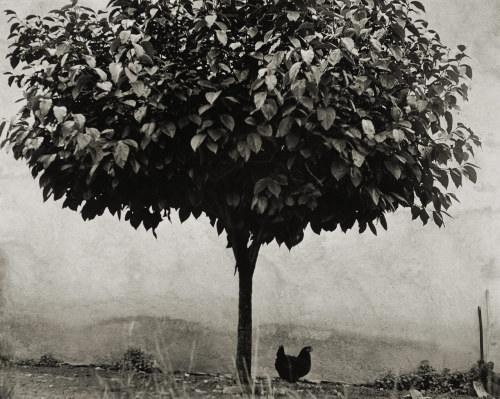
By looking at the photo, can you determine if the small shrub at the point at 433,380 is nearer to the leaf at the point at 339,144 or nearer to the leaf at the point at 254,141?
the leaf at the point at 339,144

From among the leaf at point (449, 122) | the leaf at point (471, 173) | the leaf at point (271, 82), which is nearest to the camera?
the leaf at point (271, 82)

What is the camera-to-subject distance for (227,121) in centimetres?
511

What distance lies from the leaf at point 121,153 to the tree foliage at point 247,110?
14 millimetres

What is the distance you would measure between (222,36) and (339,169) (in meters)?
1.32

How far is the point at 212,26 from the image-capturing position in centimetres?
529

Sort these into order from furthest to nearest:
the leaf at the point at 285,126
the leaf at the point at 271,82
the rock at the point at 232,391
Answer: the rock at the point at 232,391
the leaf at the point at 285,126
the leaf at the point at 271,82

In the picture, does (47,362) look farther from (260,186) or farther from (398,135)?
(398,135)

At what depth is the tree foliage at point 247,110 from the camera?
4980mm

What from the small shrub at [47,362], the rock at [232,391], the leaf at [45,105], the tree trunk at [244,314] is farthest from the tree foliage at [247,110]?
the small shrub at [47,362]

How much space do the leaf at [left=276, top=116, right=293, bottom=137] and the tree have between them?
2 centimetres

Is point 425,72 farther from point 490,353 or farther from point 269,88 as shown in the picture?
point 490,353

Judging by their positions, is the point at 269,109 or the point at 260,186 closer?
the point at 269,109

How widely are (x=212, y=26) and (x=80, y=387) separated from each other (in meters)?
3.81

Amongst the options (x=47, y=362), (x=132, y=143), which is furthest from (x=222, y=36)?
(x=47, y=362)
